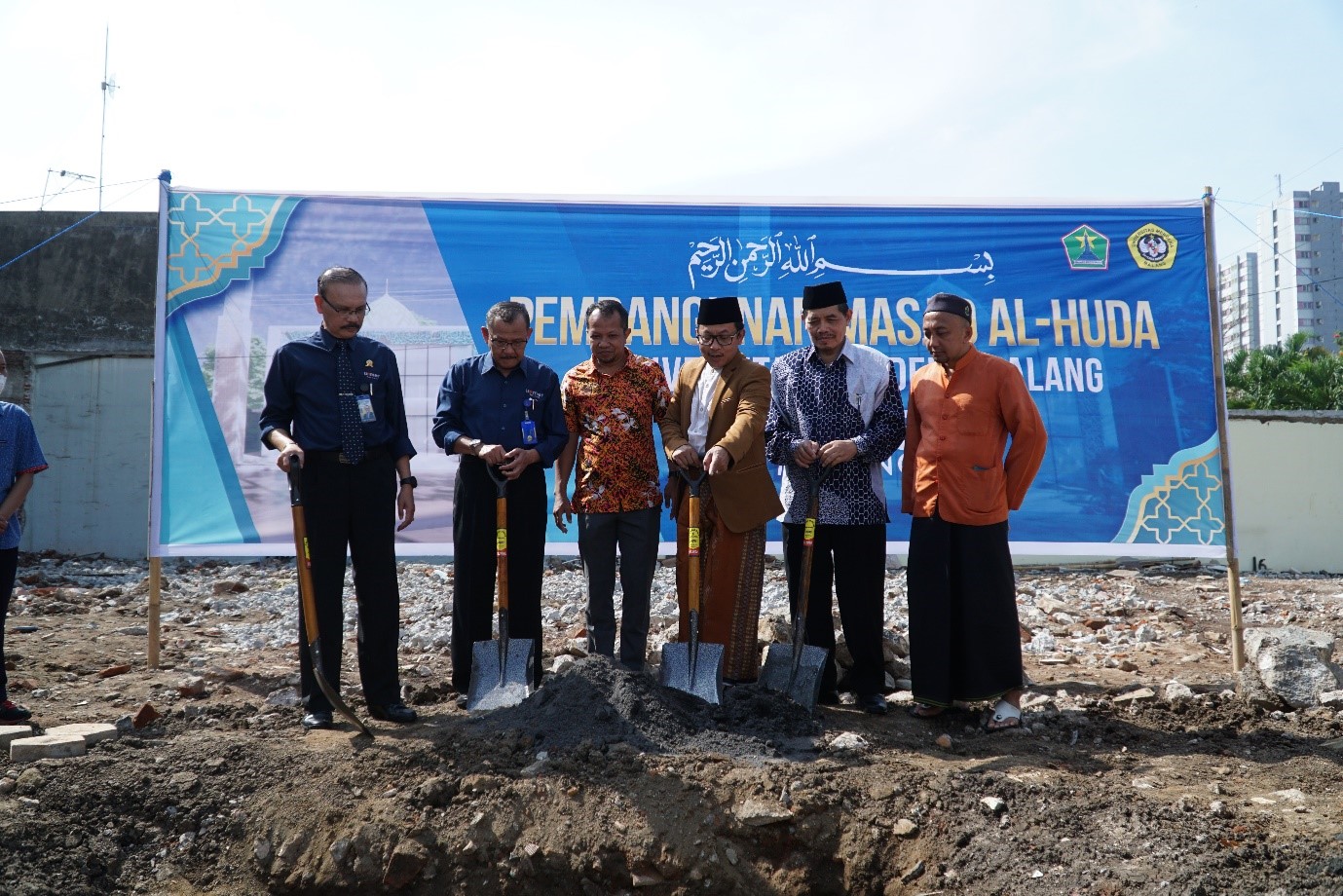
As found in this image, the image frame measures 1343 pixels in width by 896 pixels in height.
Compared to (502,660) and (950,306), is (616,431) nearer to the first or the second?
(502,660)

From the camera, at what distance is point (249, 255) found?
208 inches

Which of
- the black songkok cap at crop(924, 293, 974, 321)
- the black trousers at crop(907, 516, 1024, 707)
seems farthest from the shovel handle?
the black songkok cap at crop(924, 293, 974, 321)

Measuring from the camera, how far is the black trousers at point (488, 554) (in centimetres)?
422

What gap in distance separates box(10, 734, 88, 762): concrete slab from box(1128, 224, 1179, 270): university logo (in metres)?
5.43

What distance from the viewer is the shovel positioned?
398cm

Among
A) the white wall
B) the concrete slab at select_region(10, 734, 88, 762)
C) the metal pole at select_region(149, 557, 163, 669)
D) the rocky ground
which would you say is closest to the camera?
the rocky ground

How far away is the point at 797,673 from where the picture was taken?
4020 mm

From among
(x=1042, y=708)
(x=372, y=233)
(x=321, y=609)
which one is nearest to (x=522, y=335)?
(x=321, y=609)

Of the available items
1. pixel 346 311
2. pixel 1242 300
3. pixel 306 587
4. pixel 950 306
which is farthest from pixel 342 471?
pixel 1242 300

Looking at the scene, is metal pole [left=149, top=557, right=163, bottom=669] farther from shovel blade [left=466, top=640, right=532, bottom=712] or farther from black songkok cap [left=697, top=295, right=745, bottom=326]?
black songkok cap [left=697, top=295, right=745, bottom=326]

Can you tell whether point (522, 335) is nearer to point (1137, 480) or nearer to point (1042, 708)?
point (1042, 708)

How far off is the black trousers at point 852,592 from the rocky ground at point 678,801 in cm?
26

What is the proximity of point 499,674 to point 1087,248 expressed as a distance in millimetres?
3863

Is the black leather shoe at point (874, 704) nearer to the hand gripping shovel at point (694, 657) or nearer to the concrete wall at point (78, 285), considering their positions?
the hand gripping shovel at point (694, 657)
